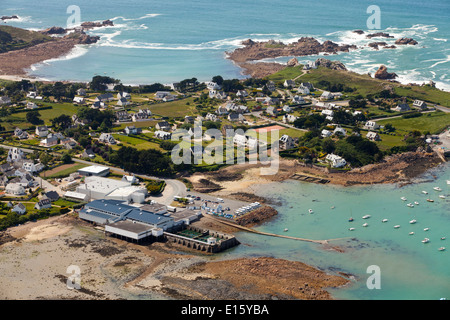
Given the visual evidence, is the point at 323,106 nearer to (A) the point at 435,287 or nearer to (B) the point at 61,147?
(B) the point at 61,147

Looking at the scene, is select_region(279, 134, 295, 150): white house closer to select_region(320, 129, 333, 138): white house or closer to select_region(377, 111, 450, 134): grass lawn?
select_region(320, 129, 333, 138): white house

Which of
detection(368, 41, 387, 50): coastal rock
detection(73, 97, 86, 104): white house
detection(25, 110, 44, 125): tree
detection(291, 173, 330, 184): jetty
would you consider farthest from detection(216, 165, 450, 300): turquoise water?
detection(368, 41, 387, 50): coastal rock

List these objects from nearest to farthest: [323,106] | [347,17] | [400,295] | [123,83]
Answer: [400,295] < [323,106] < [123,83] < [347,17]

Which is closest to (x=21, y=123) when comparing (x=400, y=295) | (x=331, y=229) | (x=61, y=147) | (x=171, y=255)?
(x=61, y=147)

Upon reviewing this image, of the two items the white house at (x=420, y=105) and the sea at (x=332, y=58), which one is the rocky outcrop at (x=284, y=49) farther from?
the white house at (x=420, y=105)

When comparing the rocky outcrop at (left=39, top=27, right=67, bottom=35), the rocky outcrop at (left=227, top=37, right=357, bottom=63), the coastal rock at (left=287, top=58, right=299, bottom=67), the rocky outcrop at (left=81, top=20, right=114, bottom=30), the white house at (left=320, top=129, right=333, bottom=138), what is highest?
the rocky outcrop at (left=81, top=20, right=114, bottom=30)

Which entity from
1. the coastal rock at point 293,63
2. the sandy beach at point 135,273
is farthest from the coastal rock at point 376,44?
the sandy beach at point 135,273

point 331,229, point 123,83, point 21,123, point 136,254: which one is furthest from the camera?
point 123,83
